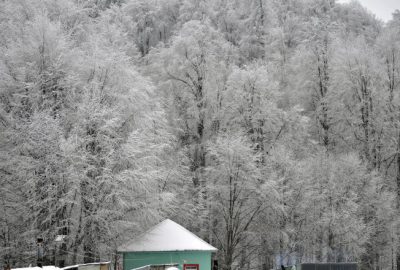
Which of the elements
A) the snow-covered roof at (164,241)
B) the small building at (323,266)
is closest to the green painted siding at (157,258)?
the snow-covered roof at (164,241)

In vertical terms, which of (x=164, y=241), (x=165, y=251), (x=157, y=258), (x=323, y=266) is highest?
(x=164, y=241)

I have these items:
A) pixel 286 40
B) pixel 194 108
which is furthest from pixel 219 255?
pixel 286 40

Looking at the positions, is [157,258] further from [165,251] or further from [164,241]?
[164,241]

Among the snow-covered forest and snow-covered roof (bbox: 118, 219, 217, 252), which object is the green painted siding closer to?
snow-covered roof (bbox: 118, 219, 217, 252)

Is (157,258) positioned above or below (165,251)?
below

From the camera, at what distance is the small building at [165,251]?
25.2m

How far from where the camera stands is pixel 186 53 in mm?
43469

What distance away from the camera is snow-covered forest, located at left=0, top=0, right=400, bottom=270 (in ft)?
86.1

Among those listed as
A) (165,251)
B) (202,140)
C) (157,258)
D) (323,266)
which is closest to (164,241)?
(165,251)

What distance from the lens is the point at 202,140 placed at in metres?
41.6

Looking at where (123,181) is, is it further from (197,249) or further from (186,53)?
(186,53)

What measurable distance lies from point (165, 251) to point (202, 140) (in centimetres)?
1712

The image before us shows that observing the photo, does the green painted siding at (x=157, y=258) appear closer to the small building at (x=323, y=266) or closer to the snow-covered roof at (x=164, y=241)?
the snow-covered roof at (x=164, y=241)

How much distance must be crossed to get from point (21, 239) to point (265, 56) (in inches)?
1355
